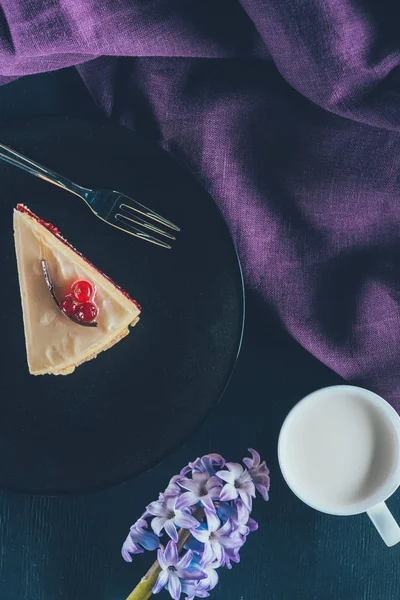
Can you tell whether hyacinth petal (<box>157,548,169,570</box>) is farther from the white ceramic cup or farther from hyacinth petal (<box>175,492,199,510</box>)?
the white ceramic cup

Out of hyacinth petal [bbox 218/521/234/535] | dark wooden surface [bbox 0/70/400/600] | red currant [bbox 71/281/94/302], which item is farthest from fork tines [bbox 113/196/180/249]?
hyacinth petal [bbox 218/521/234/535]

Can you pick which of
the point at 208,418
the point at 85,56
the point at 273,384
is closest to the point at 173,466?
the point at 208,418

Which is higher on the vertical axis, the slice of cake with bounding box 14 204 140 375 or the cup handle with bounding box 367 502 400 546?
the slice of cake with bounding box 14 204 140 375

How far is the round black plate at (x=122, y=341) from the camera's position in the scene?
1.23 m

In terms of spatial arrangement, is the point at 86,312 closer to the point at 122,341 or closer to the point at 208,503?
the point at 122,341

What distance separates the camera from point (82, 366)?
126 centimetres

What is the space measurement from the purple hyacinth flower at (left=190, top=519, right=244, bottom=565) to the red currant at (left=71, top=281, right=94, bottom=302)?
41cm

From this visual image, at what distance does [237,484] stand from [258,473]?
0.15 ft

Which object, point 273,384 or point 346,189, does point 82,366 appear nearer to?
point 273,384

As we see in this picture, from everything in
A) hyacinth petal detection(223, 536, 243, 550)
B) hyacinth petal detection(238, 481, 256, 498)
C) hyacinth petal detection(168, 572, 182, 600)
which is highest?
hyacinth petal detection(238, 481, 256, 498)

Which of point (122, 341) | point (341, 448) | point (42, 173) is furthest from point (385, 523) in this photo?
point (42, 173)

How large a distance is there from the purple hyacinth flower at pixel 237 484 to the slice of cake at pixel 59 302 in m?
0.29

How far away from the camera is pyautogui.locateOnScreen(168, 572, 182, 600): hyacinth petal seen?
1.14 m

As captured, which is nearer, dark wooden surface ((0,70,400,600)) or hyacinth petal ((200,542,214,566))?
hyacinth petal ((200,542,214,566))
